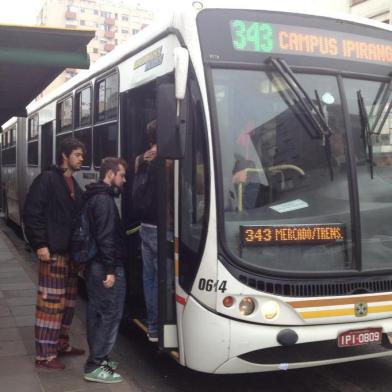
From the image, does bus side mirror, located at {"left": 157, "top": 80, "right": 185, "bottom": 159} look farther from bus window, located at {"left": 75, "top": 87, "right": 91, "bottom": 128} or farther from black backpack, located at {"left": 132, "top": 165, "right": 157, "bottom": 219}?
bus window, located at {"left": 75, "top": 87, "right": 91, "bottom": 128}

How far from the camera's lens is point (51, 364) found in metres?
4.97

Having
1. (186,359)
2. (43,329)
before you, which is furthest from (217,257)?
(43,329)

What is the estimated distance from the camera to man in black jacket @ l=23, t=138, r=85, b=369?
4.80 m

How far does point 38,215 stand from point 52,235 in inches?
8.0

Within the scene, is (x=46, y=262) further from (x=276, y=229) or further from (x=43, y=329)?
(x=276, y=229)

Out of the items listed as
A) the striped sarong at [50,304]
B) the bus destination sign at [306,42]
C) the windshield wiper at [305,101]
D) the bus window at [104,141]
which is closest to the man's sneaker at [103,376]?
the striped sarong at [50,304]

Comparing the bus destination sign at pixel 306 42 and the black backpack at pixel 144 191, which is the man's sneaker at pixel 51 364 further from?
the bus destination sign at pixel 306 42

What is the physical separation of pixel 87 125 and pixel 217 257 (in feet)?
11.9

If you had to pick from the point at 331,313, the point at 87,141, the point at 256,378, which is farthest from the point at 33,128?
the point at 331,313

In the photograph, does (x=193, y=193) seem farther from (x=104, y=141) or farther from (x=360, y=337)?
(x=104, y=141)

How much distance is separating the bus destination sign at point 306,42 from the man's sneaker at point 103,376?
2.73m

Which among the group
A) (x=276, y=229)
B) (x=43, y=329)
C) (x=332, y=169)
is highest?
(x=332, y=169)

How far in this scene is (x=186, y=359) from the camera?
4.09m

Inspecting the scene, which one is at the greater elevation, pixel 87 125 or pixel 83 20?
pixel 83 20
